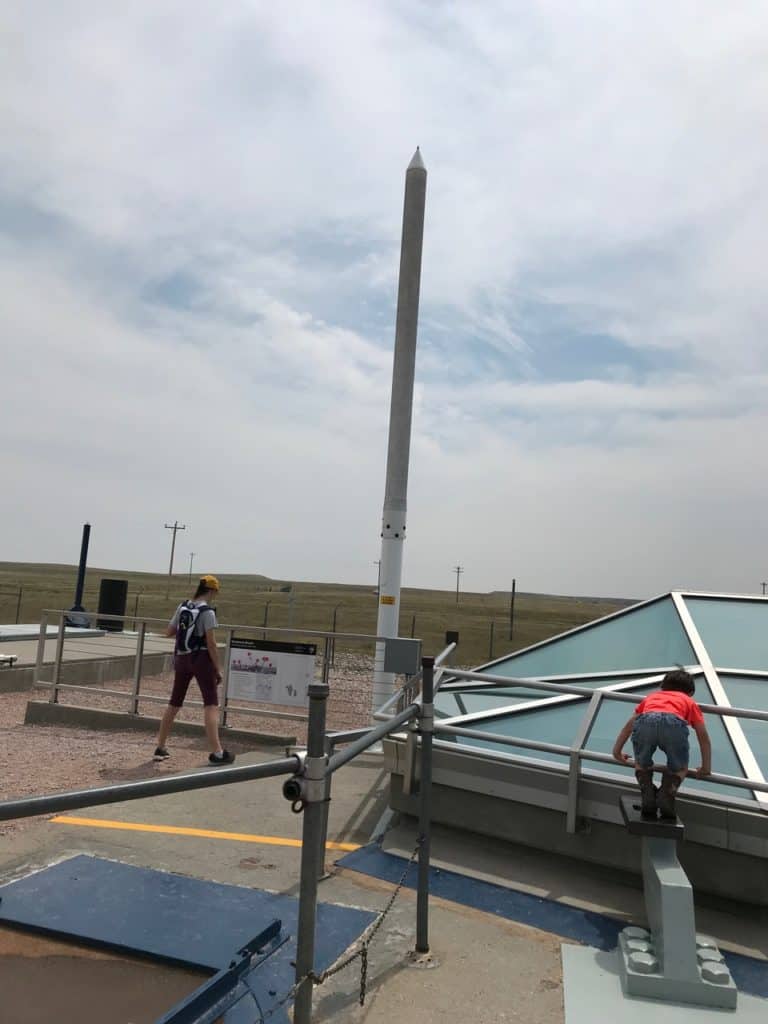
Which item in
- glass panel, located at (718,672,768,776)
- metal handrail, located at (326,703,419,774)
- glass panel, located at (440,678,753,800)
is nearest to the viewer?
metal handrail, located at (326,703,419,774)

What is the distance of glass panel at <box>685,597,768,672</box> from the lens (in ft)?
21.7

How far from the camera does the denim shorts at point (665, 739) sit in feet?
13.1

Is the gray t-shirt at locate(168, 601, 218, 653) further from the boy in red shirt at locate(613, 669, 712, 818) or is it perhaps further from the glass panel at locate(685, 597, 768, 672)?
the glass panel at locate(685, 597, 768, 672)

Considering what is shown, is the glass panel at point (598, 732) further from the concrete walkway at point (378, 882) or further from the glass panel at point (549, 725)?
the concrete walkway at point (378, 882)

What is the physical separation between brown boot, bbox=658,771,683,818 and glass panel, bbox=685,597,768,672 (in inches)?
110

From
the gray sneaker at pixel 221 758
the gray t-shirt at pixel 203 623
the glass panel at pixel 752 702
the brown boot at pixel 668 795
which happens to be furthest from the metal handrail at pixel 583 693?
the gray sneaker at pixel 221 758

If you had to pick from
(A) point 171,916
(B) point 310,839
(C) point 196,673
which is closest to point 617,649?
(C) point 196,673

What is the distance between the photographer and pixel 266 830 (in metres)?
5.55

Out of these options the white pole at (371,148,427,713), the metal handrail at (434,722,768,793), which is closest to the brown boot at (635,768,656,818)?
the metal handrail at (434,722,768,793)

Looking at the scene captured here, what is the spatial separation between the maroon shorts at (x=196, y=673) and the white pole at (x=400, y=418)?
2.23 m

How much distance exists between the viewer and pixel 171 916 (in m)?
3.88

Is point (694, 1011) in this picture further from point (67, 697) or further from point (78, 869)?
point (67, 697)

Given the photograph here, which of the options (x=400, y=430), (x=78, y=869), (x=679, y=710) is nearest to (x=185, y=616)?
(x=78, y=869)

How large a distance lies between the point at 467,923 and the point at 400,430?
6.03 metres
